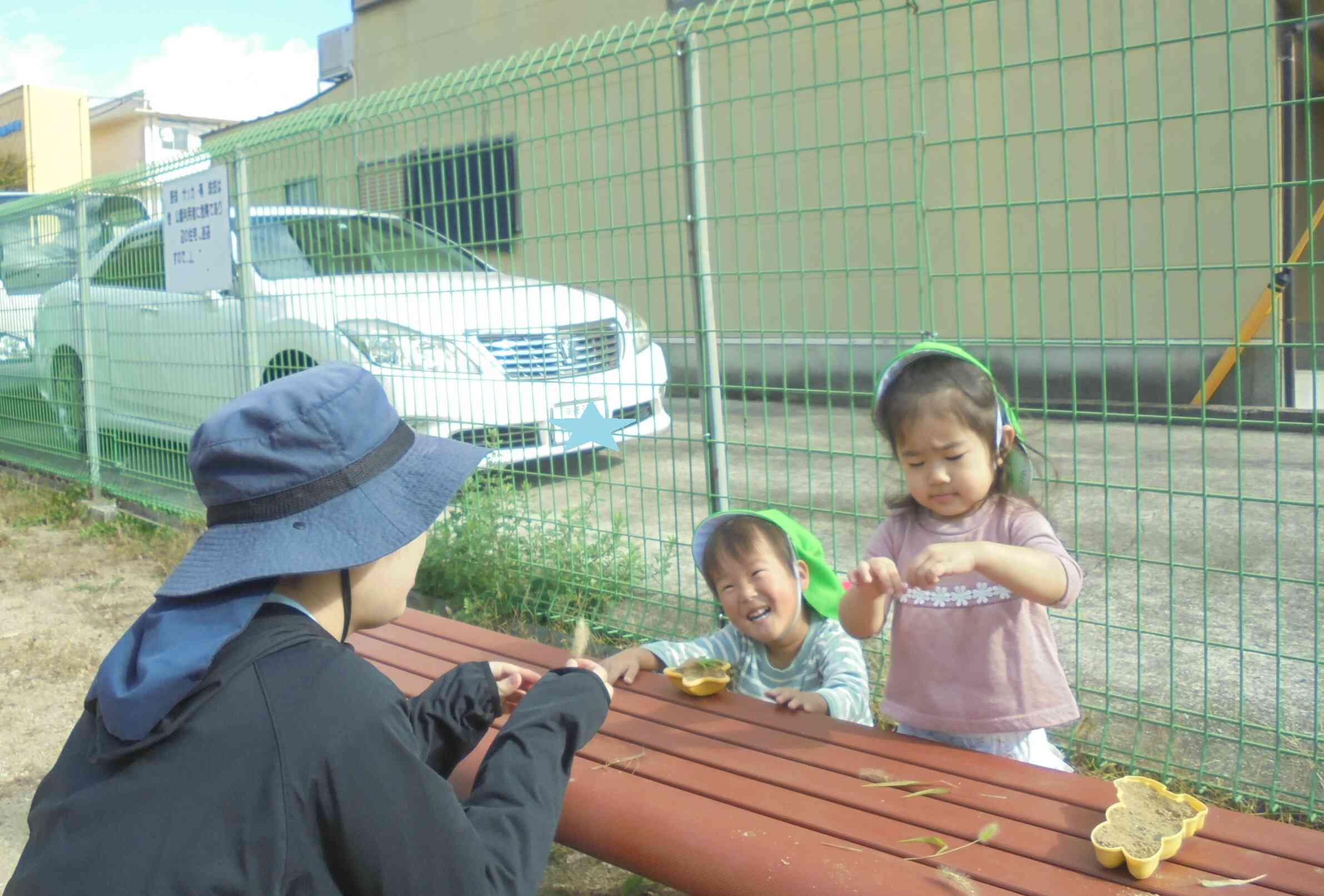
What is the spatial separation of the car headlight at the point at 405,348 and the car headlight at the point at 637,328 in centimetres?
75

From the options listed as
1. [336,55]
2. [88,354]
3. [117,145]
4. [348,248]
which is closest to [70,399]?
[88,354]

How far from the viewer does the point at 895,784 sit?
2.07 m

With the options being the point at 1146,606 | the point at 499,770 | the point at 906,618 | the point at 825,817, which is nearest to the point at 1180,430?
the point at 1146,606

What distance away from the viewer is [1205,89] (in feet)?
22.7

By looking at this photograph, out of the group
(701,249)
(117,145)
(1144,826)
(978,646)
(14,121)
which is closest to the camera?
(1144,826)

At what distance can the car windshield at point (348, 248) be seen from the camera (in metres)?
4.50

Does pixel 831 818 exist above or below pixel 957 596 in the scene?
below

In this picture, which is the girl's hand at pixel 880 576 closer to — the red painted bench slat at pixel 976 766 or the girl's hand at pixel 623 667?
the red painted bench slat at pixel 976 766

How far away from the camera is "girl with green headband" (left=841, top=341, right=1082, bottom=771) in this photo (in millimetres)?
2295

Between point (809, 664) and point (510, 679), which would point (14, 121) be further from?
point (510, 679)

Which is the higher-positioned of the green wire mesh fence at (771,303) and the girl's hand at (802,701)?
the green wire mesh fence at (771,303)

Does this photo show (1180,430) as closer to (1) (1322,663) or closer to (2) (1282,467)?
(2) (1282,467)

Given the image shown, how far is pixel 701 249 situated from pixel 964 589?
1532 mm

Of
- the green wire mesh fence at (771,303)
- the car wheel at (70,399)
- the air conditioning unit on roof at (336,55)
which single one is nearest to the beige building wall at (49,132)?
the air conditioning unit on roof at (336,55)
